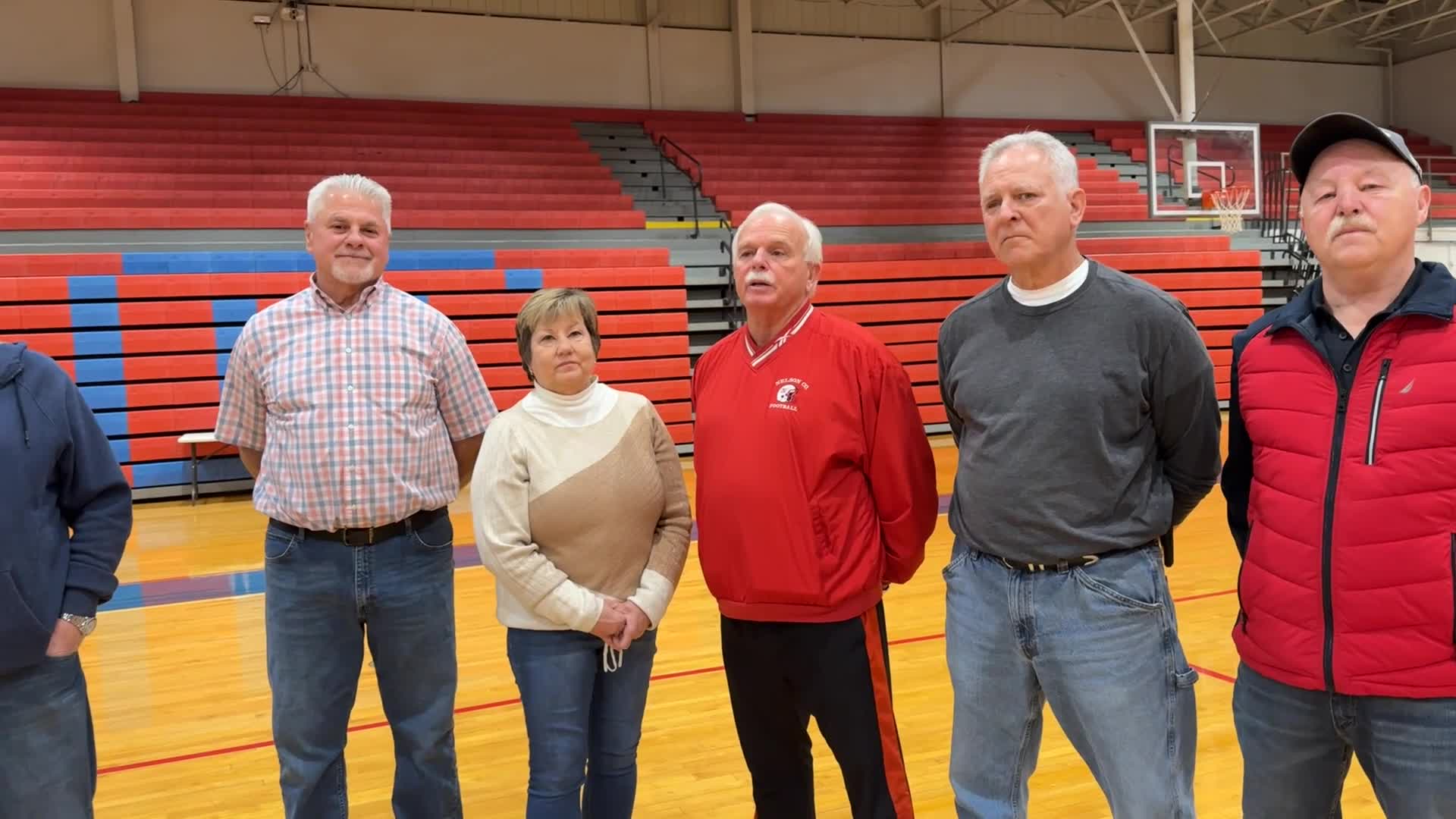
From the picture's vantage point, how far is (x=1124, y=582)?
1.85 meters

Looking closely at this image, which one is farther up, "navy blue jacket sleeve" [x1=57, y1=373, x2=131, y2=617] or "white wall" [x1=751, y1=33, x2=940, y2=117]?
"white wall" [x1=751, y1=33, x2=940, y2=117]

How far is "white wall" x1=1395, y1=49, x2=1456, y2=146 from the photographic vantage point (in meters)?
17.8

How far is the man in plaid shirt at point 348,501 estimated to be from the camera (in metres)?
2.38

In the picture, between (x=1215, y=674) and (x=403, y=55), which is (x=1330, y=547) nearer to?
(x=1215, y=674)

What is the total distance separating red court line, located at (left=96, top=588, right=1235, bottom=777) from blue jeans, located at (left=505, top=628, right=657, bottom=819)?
1.63 meters

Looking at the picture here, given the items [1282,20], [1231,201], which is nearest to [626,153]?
[1231,201]

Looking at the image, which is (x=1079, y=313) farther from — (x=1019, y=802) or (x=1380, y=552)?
(x=1019, y=802)

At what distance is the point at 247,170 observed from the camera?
37.1 feet

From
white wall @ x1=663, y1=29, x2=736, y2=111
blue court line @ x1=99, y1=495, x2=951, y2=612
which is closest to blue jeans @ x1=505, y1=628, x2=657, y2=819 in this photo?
blue court line @ x1=99, y1=495, x2=951, y2=612

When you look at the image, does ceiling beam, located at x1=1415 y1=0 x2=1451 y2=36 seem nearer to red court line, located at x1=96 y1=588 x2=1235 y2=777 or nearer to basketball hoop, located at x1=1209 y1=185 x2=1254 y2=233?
basketball hoop, located at x1=1209 y1=185 x2=1254 y2=233

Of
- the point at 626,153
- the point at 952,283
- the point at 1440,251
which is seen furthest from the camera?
the point at 1440,251

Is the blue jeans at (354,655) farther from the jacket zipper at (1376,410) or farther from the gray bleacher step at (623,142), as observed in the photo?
the gray bleacher step at (623,142)

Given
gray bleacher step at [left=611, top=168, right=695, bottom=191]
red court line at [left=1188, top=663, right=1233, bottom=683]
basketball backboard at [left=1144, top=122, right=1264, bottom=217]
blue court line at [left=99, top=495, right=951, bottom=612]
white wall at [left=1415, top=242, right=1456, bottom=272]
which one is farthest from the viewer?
white wall at [left=1415, top=242, right=1456, bottom=272]

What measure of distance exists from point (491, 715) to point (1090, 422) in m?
2.70
